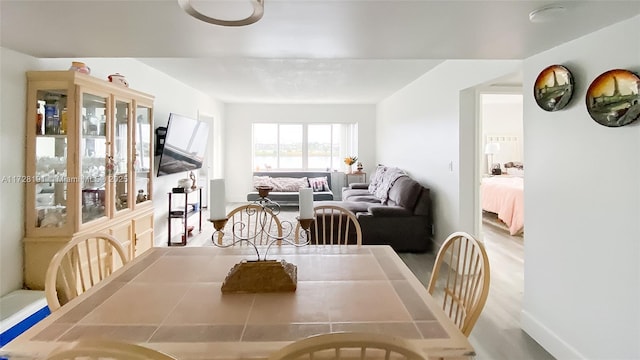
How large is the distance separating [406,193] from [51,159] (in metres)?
3.70

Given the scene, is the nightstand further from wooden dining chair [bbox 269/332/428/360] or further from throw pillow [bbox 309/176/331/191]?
wooden dining chair [bbox 269/332/428/360]

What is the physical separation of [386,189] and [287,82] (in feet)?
7.61

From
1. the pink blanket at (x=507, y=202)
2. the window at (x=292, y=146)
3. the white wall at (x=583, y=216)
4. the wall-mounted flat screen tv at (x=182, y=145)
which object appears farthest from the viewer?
the window at (x=292, y=146)

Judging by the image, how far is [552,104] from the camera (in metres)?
2.19

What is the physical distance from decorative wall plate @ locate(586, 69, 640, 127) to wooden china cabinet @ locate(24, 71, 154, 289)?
3.33 metres

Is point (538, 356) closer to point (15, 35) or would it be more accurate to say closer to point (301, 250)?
point (301, 250)

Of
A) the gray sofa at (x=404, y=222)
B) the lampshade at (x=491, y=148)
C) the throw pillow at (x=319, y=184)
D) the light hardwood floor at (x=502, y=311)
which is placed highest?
the lampshade at (x=491, y=148)

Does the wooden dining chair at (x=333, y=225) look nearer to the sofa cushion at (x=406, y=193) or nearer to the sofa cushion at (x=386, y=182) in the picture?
the sofa cushion at (x=406, y=193)

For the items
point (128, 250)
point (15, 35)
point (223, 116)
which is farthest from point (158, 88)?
point (223, 116)

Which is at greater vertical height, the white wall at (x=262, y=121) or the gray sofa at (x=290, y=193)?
the white wall at (x=262, y=121)

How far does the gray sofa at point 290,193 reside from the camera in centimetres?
742

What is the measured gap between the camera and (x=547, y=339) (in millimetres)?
2318

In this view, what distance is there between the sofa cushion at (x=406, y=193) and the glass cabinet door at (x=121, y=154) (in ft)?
10.5

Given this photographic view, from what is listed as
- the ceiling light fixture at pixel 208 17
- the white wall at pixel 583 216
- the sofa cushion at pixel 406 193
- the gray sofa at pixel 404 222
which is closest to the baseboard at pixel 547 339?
the white wall at pixel 583 216
